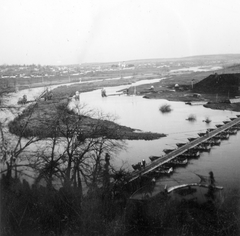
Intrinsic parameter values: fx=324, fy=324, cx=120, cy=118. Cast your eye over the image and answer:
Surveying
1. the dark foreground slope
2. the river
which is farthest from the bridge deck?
the dark foreground slope

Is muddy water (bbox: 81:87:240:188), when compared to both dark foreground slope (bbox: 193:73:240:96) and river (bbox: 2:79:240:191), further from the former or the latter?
dark foreground slope (bbox: 193:73:240:96)

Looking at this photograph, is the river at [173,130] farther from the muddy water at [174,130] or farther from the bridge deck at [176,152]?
the bridge deck at [176,152]

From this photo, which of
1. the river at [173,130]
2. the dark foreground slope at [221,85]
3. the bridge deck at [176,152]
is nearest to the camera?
the bridge deck at [176,152]

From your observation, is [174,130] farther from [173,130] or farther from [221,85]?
[221,85]

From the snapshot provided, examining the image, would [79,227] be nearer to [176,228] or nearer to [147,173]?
[176,228]

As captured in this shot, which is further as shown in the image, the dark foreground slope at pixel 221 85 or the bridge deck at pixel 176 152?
the dark foreground slope at pixel 221 85

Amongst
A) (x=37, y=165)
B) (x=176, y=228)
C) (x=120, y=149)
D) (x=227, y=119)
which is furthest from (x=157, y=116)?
(x=176, y=228)

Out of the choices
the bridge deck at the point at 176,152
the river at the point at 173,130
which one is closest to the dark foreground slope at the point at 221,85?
the river at the point at 173,130
